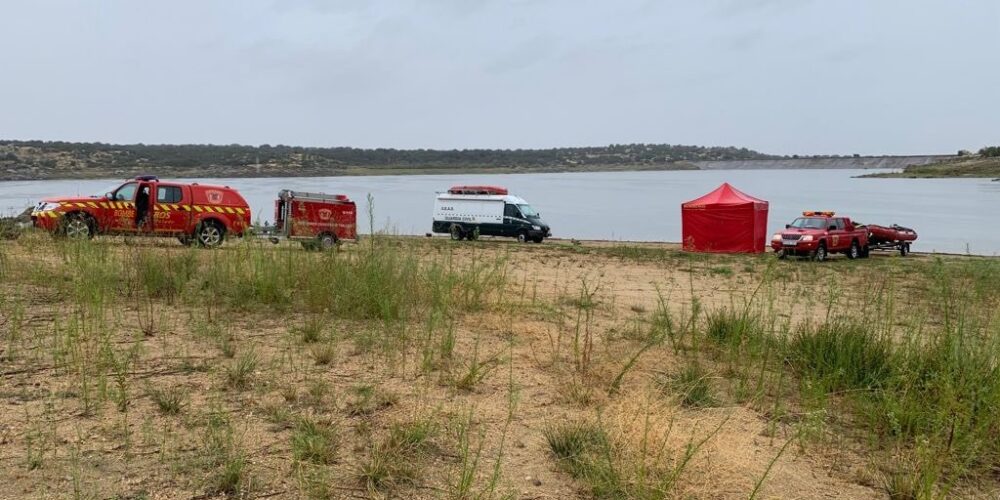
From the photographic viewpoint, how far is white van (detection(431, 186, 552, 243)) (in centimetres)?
3588

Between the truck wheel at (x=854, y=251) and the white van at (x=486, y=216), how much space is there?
43.5 ft

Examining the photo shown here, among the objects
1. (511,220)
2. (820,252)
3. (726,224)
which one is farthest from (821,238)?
(511,220)

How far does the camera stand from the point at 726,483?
159 inches

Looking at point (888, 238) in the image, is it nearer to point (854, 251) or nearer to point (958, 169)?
point (854, 251)

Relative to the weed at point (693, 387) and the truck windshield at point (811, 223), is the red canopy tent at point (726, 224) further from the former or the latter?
the weed at point (693, 387)

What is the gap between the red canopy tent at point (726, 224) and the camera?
1208 inches

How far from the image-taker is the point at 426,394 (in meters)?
5.20

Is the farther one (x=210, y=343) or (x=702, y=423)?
(x=210, y=343)

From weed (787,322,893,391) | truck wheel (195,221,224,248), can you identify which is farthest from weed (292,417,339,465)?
truck wheel (195,221,224,248)

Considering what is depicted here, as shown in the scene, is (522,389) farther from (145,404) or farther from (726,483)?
(145,404)

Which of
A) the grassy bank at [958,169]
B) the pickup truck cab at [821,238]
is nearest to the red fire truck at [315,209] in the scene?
the pickup truck cab at [821,238]

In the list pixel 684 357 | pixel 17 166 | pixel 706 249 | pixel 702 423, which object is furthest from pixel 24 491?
pixel 17 166

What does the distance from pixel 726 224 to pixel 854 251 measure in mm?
5191

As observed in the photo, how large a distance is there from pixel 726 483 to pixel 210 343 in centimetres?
419
